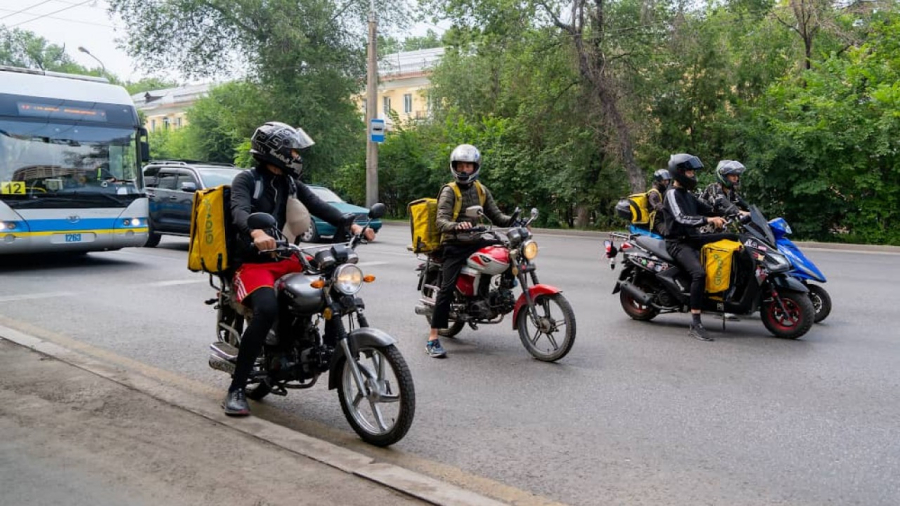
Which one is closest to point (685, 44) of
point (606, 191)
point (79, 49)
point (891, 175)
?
point (606, 191)

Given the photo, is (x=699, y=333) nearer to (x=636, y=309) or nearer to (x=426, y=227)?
(x=636, y=309)

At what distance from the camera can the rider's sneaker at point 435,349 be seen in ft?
23.4

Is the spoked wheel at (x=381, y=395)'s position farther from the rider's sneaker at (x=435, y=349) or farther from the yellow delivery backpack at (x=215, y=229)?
the rider's sneaker at (x=435, y=349)

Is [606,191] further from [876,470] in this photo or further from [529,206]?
[876,470]

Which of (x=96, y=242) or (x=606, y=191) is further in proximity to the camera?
(x=606, y=191)

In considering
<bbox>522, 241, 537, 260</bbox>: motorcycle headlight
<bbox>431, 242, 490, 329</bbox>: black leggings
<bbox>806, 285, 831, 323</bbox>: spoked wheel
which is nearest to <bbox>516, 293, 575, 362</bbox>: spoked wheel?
<bbox>522, 241, 537, 260</bbox>: motorcycle headlight

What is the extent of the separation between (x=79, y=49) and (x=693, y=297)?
39.8 m

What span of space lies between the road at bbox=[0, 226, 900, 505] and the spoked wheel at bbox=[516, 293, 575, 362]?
0.19m

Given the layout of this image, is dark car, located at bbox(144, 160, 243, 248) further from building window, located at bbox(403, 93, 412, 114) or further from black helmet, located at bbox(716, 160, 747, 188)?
building window, located at bbox(403, 93, 412, 114)

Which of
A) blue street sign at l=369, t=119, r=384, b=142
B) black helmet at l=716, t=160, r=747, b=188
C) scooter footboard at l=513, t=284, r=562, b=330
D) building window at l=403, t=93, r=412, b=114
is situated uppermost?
building window at l=403, t=93, r=412, b=114

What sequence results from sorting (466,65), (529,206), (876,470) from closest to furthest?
(876,470) < (529,206) < (466,65)

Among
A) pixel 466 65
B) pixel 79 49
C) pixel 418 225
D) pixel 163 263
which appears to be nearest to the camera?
pixel 418 225

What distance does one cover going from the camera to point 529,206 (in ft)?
91.8

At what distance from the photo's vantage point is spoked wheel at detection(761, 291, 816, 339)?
7.69m
